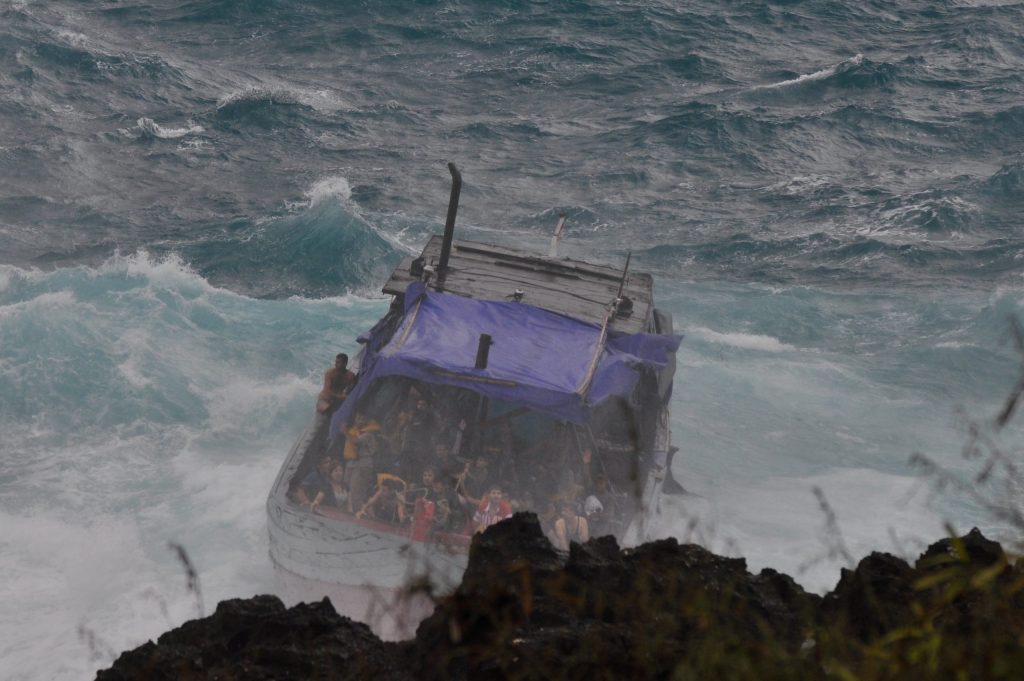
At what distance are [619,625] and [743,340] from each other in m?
19.8

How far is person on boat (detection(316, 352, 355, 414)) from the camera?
13.3m

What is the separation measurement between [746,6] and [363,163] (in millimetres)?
19532

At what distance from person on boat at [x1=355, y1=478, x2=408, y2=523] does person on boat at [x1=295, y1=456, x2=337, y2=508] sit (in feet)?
1.47

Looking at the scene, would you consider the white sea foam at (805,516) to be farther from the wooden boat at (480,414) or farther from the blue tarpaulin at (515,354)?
the blue tarpaulin at (515,354)

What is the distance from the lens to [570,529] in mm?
11539

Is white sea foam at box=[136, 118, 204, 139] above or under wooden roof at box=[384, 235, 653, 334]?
under

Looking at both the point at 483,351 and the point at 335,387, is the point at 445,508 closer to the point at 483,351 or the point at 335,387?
the point at 483,351

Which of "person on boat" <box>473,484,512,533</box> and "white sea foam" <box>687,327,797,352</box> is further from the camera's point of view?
"white sea foam" <box>687,327,797,352</box>

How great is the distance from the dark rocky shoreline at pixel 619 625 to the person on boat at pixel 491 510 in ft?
20.9

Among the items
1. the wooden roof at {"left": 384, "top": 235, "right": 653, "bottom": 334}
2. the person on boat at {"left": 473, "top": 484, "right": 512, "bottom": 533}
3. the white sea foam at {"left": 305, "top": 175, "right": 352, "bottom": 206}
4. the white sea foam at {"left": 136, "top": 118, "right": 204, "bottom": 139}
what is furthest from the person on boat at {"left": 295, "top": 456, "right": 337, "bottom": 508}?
the white sea foam at {"left": 136, "top": 118, "right": 204, "bottom": 139}

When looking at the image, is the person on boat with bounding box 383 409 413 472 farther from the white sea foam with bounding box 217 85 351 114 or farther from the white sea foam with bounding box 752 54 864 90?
the white sea foam with bounding box 752 54 864 90

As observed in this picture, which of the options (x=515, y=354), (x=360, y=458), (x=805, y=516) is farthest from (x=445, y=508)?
(x=805, y=516)

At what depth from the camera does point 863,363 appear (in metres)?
22.5

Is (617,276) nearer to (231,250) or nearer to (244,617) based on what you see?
(244,617)
